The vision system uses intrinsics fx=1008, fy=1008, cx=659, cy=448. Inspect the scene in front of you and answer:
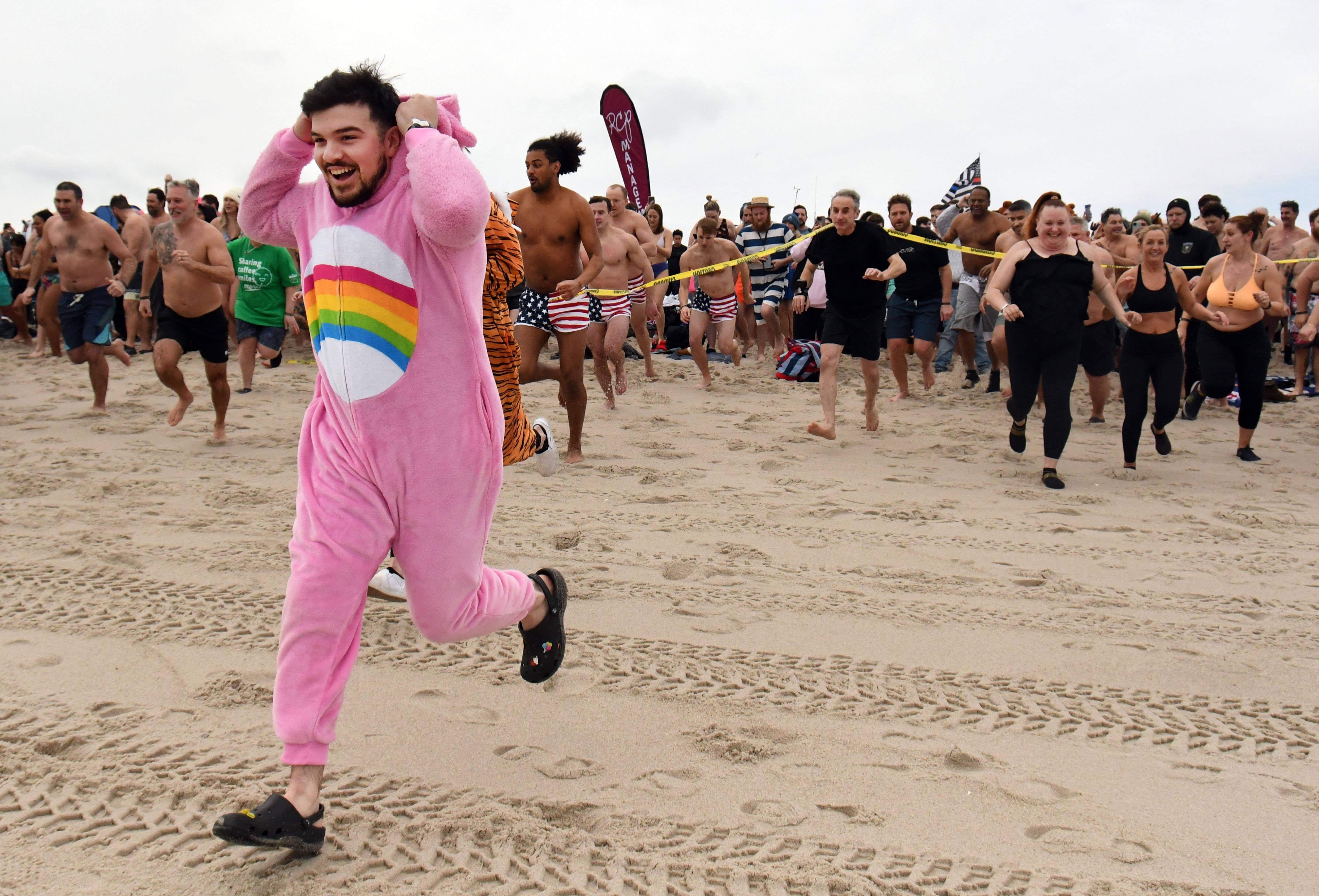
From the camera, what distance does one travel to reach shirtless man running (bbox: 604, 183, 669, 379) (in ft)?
35.1

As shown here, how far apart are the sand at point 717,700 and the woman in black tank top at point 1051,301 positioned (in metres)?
0.68

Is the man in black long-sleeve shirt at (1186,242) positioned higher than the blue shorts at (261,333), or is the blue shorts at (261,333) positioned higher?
the man in black long-sleeve shirt at (1186,242)

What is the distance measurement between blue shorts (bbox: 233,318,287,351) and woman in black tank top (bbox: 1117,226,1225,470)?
7687mm

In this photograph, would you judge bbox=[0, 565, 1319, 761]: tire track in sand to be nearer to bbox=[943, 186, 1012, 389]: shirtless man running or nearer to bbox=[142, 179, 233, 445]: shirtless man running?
bbox=[142, 179, 233, 445]: shirtless man running

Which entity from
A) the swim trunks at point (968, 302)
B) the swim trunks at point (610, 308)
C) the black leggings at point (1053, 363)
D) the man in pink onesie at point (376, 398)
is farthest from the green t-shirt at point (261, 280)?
the man in pink onesie at point (376, 398)

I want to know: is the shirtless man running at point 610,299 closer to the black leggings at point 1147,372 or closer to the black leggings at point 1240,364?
the black leggings at point 1147,372

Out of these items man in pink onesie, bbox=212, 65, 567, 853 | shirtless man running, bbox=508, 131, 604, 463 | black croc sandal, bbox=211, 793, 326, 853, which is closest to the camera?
black croc sandal, bbox=211, 793, 326, 853

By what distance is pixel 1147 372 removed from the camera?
305 inches

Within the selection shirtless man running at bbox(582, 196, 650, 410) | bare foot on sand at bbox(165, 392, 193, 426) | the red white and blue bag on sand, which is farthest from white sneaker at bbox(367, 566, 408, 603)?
the red white and blue bag on sand

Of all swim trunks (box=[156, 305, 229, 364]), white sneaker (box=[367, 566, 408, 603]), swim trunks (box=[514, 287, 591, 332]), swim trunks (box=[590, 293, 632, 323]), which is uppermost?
swim trunks (box=[590, 293, 632, 323])

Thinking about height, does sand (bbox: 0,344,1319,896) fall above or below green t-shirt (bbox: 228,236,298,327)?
below

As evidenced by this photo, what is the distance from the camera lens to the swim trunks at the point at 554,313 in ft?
22.9

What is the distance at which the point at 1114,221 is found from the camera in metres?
10.5

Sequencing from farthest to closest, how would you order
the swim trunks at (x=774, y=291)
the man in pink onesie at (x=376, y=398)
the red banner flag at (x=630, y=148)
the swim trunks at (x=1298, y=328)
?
the red banner flag at (x=630, y=148) < the swim trunks at (x=774, y=291) < the swim trunks at (x=1298, y=328) < the man in pink onesie at (x=376, y=398)
